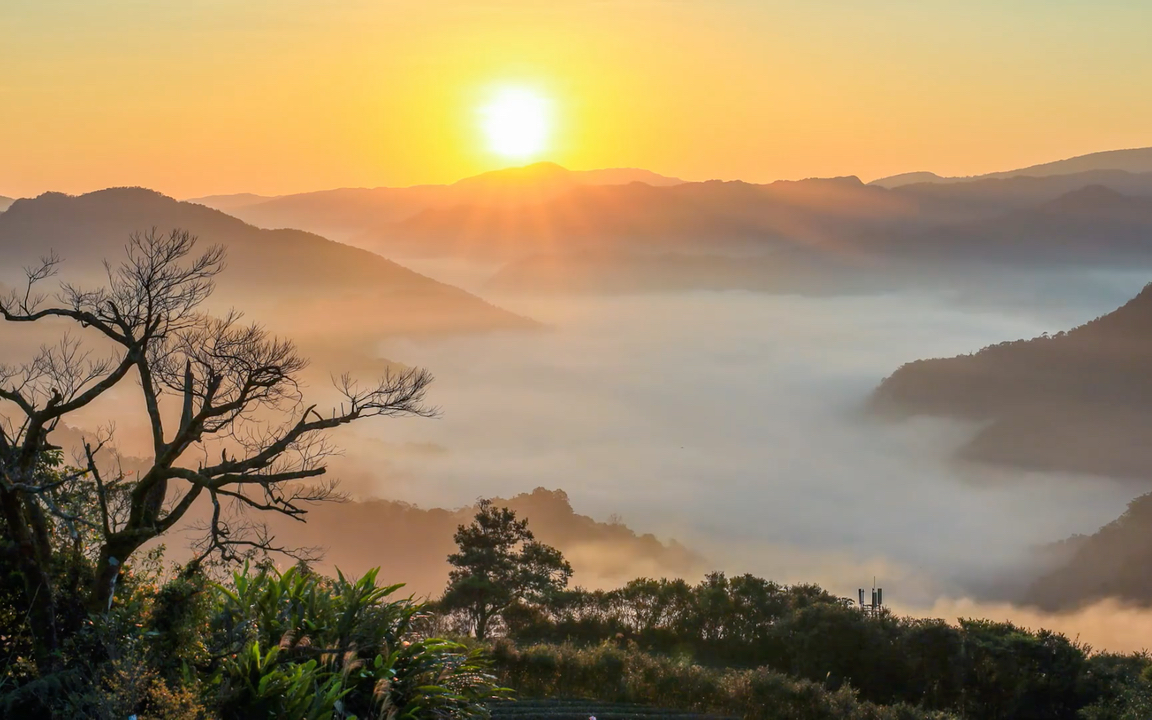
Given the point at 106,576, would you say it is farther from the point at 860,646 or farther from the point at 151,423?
the point at 860,646

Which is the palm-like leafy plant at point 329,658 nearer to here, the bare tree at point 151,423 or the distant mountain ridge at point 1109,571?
the bare tree at point 151,423

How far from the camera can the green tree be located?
159 ft

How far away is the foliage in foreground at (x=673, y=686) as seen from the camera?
992 inches

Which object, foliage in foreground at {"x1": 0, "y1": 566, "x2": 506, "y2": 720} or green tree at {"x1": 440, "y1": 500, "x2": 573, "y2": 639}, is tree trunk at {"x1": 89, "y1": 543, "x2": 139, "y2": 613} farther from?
green tree at {"x1": 440, "y1": 500, "x2": 573, "y2": 639}

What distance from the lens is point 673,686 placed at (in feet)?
89.8

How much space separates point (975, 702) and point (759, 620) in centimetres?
1062

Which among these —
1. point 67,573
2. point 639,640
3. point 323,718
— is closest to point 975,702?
point 639,640

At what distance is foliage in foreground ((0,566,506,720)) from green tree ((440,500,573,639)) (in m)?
28.2

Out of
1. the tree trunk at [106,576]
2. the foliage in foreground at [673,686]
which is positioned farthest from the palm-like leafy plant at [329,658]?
the foliage in foreground at [673,686]

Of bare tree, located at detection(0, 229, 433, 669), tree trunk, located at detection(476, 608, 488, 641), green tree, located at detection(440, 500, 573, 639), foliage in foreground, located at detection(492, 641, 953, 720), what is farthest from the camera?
green tree, located at detection(440, 500, 573, 639)

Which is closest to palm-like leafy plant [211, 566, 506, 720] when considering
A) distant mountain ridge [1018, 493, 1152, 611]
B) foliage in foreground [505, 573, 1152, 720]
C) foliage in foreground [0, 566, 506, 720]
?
foliage in foreground [0, 566, 506, 720]

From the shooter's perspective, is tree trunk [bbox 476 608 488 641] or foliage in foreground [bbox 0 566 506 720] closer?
foliage in foreground [bbox 0 566 506 720]

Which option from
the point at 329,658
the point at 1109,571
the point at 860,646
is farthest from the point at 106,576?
the point at 1109,571

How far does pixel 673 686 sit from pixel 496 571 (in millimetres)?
24658
